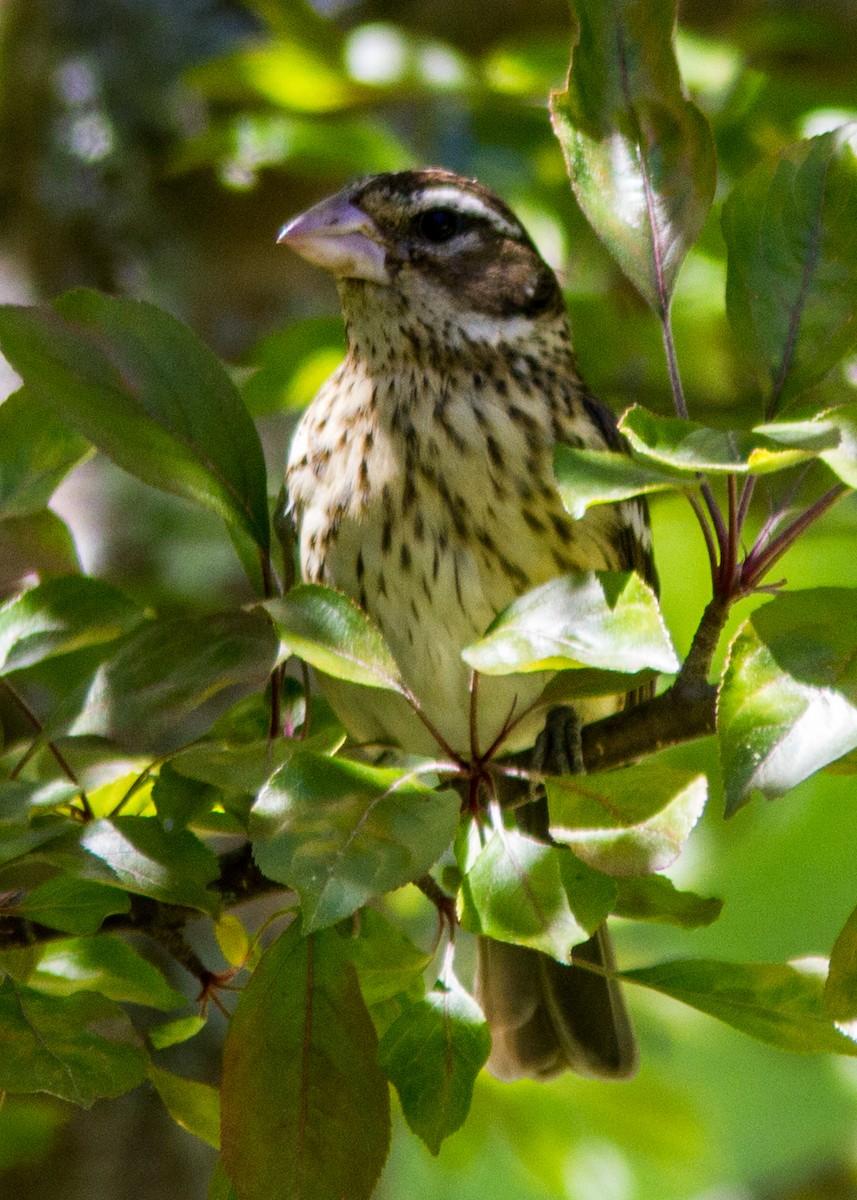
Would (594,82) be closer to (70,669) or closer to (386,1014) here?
(386,1014)

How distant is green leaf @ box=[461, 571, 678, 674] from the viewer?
41.7 inches

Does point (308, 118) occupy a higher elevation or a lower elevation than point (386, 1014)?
higher

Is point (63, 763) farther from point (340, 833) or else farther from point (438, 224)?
point (438, 224)

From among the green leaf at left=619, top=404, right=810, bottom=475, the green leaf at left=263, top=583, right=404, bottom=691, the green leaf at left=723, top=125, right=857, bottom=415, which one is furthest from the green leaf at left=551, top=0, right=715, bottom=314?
the green leaf at left=263, top=583, right=404, bottom=691

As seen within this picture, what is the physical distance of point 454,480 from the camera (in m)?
2.00

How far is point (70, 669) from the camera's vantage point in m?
2.00

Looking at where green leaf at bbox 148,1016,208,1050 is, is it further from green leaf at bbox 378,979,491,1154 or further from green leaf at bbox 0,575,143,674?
green leaf at bbox 0,575,143,674

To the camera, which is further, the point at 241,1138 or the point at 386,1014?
the point at 386,1014

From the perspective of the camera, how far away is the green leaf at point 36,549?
4.77 ft

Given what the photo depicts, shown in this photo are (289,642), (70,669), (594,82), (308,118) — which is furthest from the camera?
(308,118)

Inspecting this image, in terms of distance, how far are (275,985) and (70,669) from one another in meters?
0.89

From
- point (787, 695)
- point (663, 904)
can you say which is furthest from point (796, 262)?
point (663, 904)

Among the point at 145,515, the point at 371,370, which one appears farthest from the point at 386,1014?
the point at 145,515

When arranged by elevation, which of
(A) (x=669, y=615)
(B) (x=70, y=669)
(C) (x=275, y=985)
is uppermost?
(C) (x=275, y=985)
